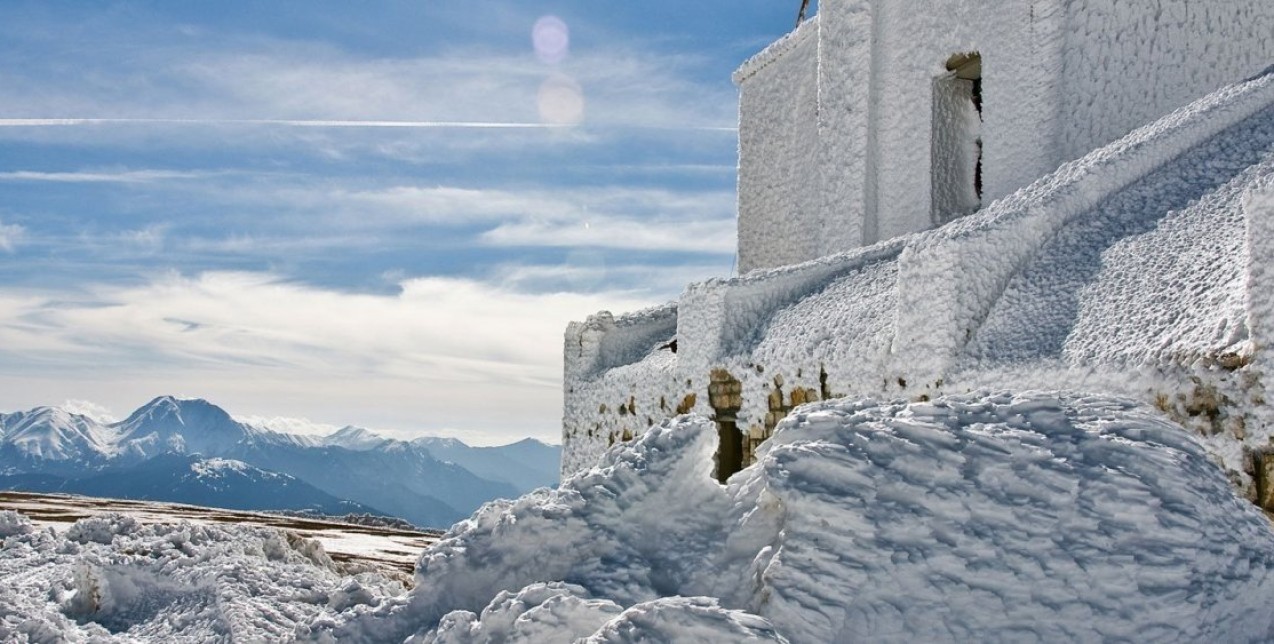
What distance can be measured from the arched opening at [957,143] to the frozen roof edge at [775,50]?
2.20m

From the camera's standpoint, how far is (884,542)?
220cm

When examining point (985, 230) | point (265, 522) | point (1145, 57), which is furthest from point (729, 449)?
point (1145, 57)

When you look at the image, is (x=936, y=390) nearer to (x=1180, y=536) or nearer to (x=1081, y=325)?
(x=1081, y=325)

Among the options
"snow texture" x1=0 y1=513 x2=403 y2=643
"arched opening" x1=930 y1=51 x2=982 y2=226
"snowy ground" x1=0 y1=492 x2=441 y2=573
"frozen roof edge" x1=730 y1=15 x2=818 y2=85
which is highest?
"frozen roof edge" x1=730 y1=15 x2=818 y2=85

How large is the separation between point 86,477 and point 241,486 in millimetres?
47451

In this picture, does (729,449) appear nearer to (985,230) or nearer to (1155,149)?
(985,230)

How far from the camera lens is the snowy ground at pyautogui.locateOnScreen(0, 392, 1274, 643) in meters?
2.10

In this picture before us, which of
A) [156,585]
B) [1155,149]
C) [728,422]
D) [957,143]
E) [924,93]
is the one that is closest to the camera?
[156,585]

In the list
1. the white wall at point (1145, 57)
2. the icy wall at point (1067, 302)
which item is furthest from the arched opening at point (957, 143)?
the icy wall at point (1067, 302)

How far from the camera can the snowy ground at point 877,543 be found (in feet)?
6.88

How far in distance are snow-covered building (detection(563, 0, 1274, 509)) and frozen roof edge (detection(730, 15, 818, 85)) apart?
0.04 meters

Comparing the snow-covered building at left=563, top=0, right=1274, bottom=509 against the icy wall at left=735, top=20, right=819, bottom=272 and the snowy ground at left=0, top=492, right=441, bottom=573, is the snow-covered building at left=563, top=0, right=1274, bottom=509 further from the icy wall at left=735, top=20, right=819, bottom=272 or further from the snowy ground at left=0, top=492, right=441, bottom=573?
the snowy ground at left=0, top=492, right=441, bottom=573

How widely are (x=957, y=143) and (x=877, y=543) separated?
29.9 feet

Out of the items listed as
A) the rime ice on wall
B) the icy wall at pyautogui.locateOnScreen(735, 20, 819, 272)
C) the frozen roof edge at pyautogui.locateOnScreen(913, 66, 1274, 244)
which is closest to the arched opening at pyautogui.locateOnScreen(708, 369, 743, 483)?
the frozen roof edge at pyautogui.locateOnScreen(913, 66, 1274, 244)
